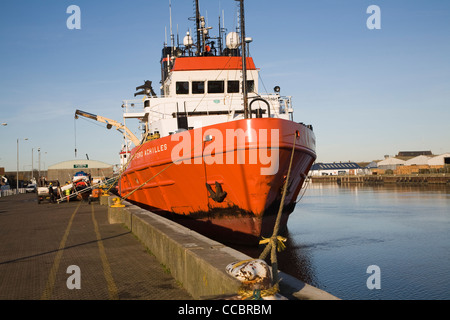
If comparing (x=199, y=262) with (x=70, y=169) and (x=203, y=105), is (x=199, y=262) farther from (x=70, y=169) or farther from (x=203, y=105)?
(x=70, y=169)

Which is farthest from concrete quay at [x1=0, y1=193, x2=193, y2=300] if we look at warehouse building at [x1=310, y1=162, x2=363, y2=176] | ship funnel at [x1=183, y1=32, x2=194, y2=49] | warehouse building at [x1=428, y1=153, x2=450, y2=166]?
warehouse building at [x1=310, y1=162, x2=363, y2=176]

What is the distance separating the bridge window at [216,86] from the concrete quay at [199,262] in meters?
10.2

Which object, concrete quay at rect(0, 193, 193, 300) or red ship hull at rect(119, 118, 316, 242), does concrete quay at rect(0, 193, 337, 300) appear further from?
red ship hull at rect(119, 118, 316, 242)

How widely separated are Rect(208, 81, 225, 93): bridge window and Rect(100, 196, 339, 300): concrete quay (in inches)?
401

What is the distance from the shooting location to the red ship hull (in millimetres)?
12281

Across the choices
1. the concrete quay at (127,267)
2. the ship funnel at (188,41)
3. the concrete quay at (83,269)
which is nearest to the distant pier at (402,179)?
the ship funnel at (188,41)

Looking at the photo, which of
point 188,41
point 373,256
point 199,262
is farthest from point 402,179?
point 199,262

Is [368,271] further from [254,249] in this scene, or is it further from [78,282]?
[78,282]

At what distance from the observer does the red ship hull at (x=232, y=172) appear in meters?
12.3

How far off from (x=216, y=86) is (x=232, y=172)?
23.8ft

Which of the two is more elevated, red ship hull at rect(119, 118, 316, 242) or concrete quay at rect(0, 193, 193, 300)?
red ship hull at rect(119, 118, 316, 242)

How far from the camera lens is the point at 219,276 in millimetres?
4898

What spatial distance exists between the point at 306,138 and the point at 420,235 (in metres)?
9.61

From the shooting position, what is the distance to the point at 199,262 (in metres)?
5.64
